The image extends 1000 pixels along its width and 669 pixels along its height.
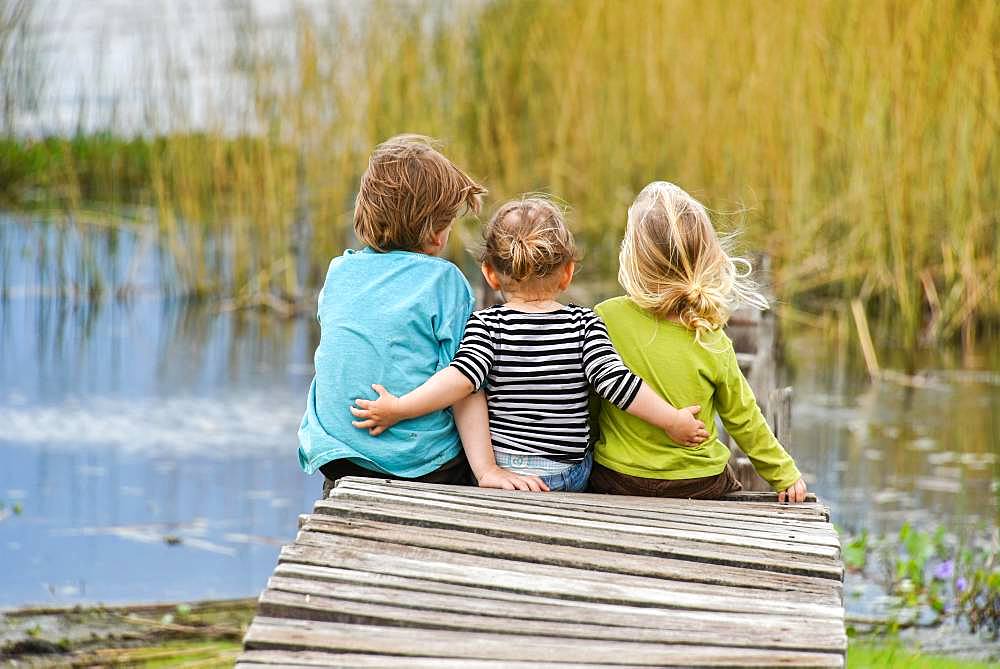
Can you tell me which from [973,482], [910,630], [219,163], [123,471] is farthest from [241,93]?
[910,630]

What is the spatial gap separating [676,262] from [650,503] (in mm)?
487

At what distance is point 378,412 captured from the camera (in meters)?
2.90

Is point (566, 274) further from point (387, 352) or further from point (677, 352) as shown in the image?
point (387, 352)

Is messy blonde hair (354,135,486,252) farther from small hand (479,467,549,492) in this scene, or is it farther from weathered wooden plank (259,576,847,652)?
weathered wooden plank (259,576,847,652)

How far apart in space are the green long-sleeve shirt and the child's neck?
0.11 meters

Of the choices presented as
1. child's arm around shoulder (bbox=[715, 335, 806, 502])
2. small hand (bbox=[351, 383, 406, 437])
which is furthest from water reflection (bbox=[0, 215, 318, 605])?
child's arm around shoulder (bbox=[715, 335, 806, 502])

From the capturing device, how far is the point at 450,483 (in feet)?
10.1

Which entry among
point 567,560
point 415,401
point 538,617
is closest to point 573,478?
point 415,401

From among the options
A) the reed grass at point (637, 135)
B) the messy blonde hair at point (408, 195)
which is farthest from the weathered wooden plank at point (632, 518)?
the reed grass at point (637, 135)

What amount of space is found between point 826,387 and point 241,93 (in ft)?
13.1

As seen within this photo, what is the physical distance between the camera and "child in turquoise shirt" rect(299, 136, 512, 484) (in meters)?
2.95

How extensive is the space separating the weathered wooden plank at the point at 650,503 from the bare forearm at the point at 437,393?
6.5 inches

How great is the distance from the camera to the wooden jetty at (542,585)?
1.97 metres

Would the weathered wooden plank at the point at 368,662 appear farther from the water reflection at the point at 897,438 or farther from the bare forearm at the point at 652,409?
the water reflection at the point at 897,438
